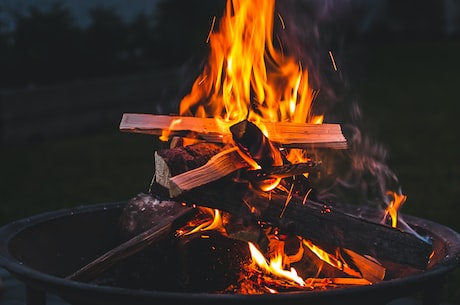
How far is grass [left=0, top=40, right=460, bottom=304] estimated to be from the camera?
20.5 feet

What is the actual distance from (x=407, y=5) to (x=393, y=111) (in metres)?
8.77

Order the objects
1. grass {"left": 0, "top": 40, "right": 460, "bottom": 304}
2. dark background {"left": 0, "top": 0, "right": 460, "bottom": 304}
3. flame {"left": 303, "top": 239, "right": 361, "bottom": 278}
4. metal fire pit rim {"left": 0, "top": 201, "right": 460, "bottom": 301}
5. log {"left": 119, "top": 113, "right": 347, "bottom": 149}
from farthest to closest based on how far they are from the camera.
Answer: dark background {"left": 0, "top": 0, "right": 460, "bottom": 304} → grass {"left": 0, "top": 40, "right": 460, "bottom": 304} → log {"left": 119, "top": 113, "right": 347, "bottom": 149} → flame {"left": 303, "top": 239, "right": 361, "bottom": 278} → metal fire pit rim {"left": 0, "top": 201, "right": 460, "bottom": 301}

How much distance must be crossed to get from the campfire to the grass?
5.29 ft

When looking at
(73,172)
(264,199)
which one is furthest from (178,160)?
(73,172)

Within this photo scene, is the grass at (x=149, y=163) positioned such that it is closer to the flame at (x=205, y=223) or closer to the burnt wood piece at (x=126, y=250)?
the flame at (x=205, y=223)

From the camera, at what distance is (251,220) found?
9.01ft

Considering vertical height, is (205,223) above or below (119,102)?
above

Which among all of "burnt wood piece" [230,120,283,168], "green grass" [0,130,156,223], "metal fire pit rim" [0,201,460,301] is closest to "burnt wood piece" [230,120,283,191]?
"burnt wood piece" [230,120,283,168]

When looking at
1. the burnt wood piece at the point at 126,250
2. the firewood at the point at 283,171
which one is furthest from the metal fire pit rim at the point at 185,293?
the firewood at the point at 283,171

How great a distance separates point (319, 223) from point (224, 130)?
0.56 meters

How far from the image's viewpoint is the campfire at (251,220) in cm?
273

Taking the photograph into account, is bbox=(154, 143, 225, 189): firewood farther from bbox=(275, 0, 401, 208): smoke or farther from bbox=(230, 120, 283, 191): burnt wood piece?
Answer: bbox=(275, 0, 401, 208): smoke

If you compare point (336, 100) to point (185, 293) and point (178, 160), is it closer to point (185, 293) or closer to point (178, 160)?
point (178, 160)

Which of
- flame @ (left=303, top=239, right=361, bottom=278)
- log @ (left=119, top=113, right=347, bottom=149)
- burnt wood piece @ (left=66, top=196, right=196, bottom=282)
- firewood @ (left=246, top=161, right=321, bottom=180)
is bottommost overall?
flame @ (left=303, top=239, right=361, bottom=278)
